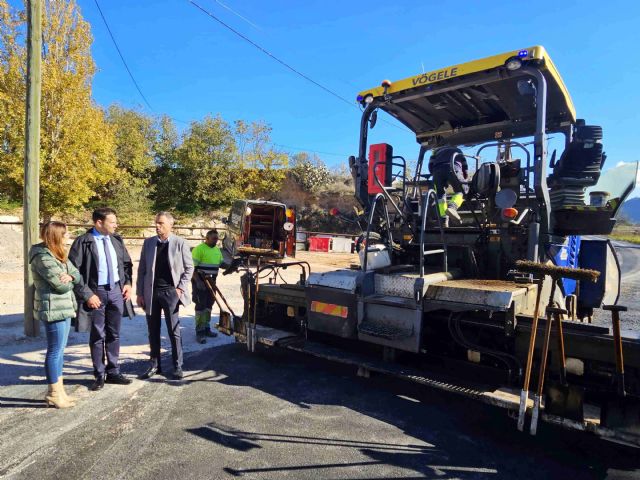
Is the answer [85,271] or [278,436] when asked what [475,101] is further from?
[85,271]

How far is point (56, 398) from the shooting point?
348cm

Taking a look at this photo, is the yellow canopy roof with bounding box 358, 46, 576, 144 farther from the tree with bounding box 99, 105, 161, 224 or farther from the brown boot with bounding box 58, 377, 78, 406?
the tree with bounding box 99, 105, 161, 224

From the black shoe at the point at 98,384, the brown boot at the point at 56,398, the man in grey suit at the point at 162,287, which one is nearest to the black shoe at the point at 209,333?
the man in grey suit at the point at 162,287

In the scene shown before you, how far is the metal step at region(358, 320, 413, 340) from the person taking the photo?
364 cm

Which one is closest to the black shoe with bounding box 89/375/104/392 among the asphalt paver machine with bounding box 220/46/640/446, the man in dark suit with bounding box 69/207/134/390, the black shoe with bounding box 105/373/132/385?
the man in dark suit with bounding box 69/207/134/390

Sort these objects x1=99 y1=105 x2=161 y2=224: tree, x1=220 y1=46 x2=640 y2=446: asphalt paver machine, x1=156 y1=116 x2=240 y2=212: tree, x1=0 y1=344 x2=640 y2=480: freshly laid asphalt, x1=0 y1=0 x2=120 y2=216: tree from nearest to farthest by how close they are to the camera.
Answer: x1=0 y1=344 x2=640 y2=480: freshly laid asphalt, x1=220 y1=46 x2=640 y2=446: asphalt paver machine, x1=0 y1=0 x2=120 y2=216: tree, x1=99 y1=105 x2=161 y2=224: tree, x1=156 y1=116 x2=240 y2=212: tree

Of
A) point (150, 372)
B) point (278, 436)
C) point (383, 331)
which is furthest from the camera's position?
point (150, 372)

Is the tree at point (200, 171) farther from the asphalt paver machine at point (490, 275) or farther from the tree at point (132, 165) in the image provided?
the asphalt paver machine at point (490, 275)

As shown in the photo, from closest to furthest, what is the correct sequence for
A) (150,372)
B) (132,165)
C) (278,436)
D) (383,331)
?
(278,436), (383,331), (150,372), (132,165)

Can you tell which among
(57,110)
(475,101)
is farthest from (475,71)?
(57,110)

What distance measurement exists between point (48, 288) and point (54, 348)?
52 cm

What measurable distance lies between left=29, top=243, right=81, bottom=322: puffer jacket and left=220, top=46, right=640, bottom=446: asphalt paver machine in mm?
1932

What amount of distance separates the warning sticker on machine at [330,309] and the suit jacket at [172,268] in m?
1.35

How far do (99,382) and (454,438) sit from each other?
3.18 m
